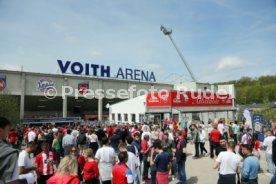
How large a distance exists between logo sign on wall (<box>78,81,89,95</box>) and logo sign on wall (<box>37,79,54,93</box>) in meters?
4.52

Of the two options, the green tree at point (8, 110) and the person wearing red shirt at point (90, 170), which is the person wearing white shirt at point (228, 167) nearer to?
the person wearing red shirt at point (90, 170)

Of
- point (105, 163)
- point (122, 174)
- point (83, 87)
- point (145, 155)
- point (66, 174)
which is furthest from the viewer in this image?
point (83, 87)

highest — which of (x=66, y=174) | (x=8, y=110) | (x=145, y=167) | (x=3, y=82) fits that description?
(x=3, y=82)

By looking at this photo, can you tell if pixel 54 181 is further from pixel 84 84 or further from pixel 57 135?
pixel 84 84

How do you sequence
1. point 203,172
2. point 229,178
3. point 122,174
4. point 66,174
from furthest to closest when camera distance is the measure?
1. point 203,172
2. point 229,178
3. point 122,174
4. point 66,174

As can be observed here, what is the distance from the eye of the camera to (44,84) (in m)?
37.3

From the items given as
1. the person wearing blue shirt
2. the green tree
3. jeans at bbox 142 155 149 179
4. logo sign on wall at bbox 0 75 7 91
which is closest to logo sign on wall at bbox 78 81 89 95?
logo sign on wall at bbox 0 75 7 91

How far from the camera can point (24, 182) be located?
160 inches

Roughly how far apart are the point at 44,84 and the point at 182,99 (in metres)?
21.3

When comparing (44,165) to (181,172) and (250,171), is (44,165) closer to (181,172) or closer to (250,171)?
(181,172)

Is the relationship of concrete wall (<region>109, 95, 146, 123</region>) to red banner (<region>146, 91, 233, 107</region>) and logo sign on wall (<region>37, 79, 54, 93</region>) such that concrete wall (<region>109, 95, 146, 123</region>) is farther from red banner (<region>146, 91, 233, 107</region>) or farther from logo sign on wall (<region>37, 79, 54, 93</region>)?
logo sign on wall (<region>37, 79, 54, 93</region>)

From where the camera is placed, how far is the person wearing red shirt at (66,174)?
3.41 metres

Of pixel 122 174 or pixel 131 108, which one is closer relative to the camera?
pixel 122 174

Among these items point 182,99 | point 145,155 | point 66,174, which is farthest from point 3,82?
point 66,174
